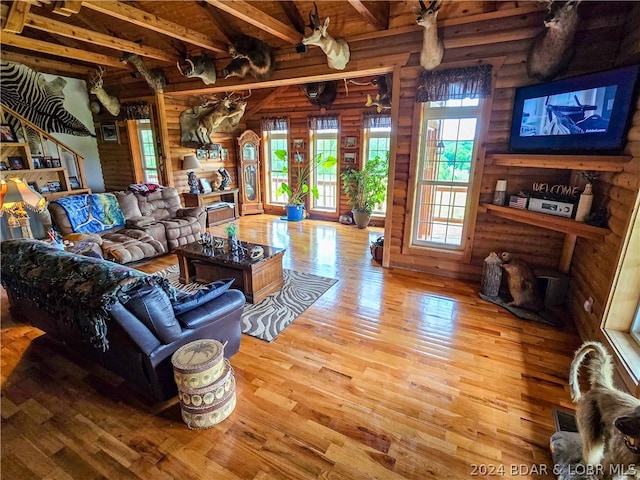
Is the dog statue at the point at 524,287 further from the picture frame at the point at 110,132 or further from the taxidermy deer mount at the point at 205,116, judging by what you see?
the picture frame at the point at 110,132

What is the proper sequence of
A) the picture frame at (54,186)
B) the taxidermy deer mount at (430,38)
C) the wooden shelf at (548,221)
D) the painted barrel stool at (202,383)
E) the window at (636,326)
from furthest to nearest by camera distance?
the picture frame at (54,186) → the taxidermy deer mount at (430,38) → the wooden shelf at (548,221) → the window at (636,326) → the painted barrel stool at (202,383)

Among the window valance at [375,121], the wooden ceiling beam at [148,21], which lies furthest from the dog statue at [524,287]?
the wooden ceiling beam at [148,21]

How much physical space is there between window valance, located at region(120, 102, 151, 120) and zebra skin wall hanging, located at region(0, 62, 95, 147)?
1.05m

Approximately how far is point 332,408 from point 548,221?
265 centimetres

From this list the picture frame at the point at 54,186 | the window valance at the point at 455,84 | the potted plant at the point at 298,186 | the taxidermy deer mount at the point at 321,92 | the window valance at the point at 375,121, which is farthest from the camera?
the potted plant at the point at 298,186

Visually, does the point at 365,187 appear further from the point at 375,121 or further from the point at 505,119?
the point at 505,119

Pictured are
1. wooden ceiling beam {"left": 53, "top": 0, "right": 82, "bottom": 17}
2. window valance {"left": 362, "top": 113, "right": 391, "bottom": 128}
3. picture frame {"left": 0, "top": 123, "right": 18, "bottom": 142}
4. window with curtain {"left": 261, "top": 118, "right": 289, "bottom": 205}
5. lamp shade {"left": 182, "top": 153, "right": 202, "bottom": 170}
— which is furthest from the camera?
window with curtain {"left": 261, "top": 118, "right": 289, "bottom": 205}

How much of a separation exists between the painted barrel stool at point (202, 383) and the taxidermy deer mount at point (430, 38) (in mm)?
3367

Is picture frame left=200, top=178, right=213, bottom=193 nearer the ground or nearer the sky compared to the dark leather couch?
nearer the sky

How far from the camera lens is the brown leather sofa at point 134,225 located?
405 cm

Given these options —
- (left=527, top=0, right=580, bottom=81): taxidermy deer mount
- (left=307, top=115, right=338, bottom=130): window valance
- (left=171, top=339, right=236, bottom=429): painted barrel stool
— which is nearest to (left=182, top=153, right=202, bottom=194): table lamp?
(left=307, top=115, right=338, bottom=130): window valance

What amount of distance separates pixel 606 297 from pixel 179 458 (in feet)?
10.3

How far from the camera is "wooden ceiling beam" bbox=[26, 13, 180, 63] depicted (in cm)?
382

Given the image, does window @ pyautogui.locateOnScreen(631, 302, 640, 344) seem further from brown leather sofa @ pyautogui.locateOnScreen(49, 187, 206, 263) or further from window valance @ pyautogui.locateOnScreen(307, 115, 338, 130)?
window valance @ pyautogui.locateOnScreen(307, 115, 338, 130)
